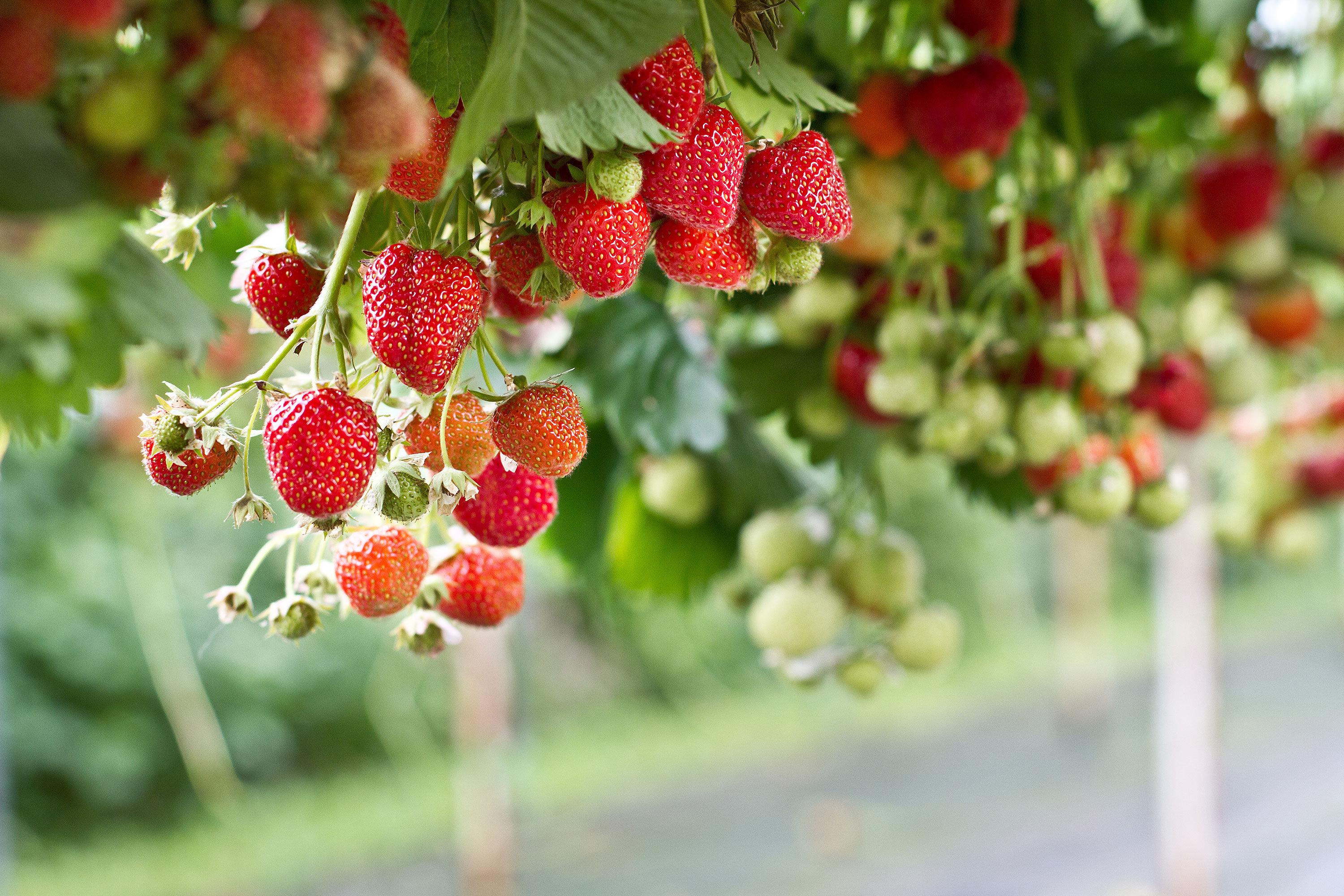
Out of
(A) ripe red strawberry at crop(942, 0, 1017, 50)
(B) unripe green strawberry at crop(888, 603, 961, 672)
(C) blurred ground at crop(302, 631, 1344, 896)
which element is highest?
(A) ripe red strawberry at crop(942, 0, 1017, 50)

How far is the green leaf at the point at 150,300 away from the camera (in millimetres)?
167

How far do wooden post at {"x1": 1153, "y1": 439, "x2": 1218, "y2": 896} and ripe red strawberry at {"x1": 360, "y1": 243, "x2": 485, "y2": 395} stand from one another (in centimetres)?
107

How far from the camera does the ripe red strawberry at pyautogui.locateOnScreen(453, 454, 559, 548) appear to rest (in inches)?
10.1

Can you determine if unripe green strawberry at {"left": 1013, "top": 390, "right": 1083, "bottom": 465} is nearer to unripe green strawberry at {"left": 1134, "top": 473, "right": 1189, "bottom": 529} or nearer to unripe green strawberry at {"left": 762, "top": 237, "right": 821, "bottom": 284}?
unripe green strawberry at {"left": 1134, "top": 473, "right": 1189, "bottom": 529}

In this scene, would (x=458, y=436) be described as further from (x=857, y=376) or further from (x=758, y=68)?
(x=857, y=376)

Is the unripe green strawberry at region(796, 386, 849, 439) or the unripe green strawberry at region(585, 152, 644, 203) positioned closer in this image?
the unripe green strawberry at region(585, 152, 644, 203)

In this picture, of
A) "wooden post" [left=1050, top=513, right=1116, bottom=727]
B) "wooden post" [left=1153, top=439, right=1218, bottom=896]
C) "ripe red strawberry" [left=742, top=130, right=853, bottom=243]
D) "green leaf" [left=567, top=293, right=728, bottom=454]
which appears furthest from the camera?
"wooden post" [left=1050, top=513, right=1116, bottom=727]

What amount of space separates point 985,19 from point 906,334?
4.9 inches

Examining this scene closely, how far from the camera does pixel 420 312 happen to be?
8.5 inches

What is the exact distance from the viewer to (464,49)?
240 millimetres

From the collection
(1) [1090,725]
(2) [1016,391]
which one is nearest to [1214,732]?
(2) [1016,391]

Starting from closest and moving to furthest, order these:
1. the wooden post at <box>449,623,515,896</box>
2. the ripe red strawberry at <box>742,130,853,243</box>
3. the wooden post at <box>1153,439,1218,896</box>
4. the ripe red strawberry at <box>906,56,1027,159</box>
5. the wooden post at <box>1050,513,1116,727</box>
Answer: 1. the ripe red strawberry at <box>742,130,853,243</box>
2. the ripe red strawberry at <box>906,56,1027,159</box>
3. the wooden post at <box>1153,439,1218,896</box>
4. the wooden post at <box>449,623,515,896</box>
5. the wooden post at <box>1050,513,1116,727</box>

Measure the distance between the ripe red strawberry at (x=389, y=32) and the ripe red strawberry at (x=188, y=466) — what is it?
0.09 meters

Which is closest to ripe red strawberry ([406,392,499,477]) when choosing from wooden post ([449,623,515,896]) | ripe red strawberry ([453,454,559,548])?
ripe red strawberry ([453,454,559,548])
